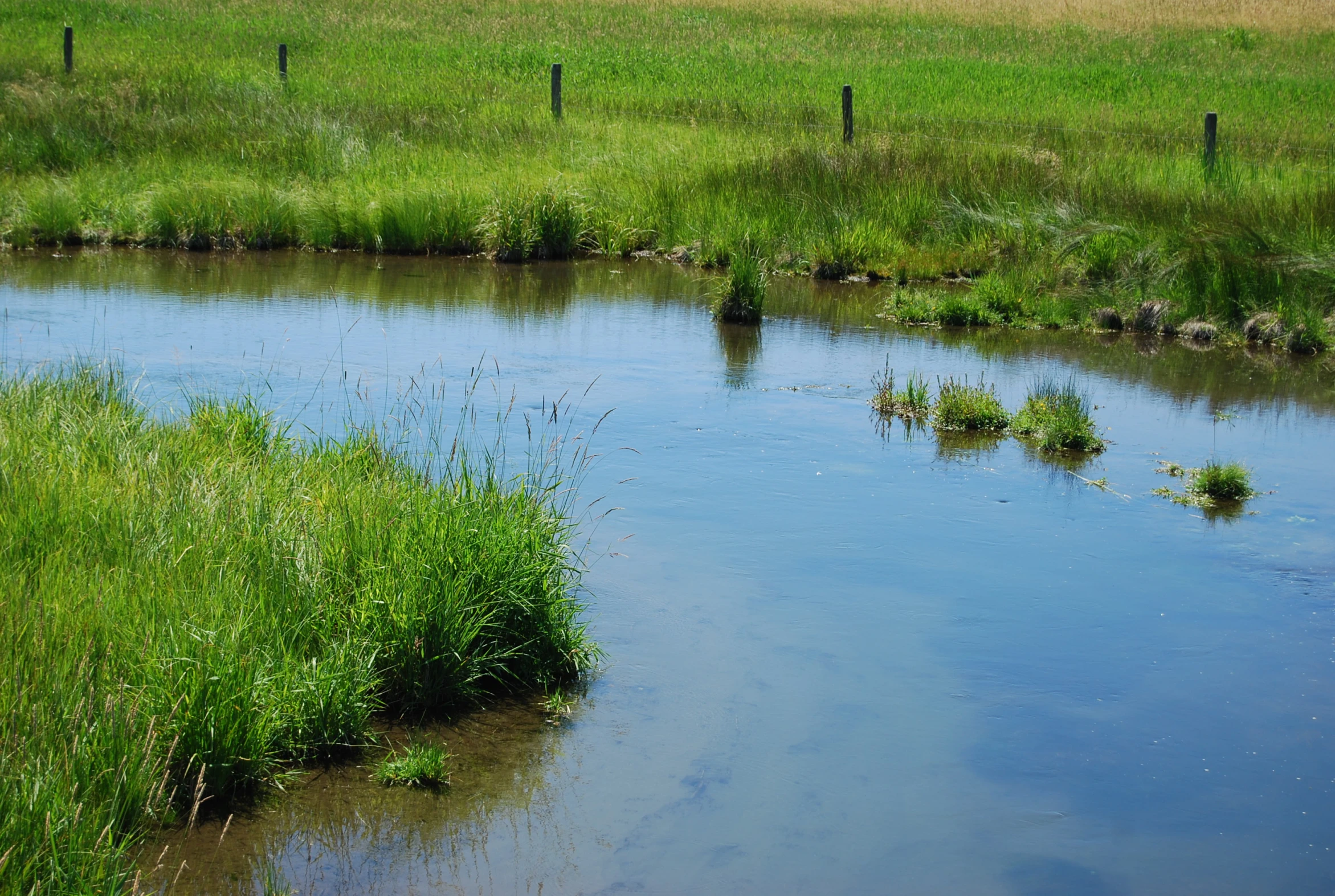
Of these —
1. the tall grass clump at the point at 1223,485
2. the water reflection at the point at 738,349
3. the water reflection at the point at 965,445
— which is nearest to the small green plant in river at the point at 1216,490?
the tall grass clump at the point at 1223,485

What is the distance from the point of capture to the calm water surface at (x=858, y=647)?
14.5 feet

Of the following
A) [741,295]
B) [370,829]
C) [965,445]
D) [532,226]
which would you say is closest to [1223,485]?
[965,445]

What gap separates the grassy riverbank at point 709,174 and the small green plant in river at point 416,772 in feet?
31.6

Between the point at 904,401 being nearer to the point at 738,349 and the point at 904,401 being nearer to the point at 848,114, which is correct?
the point at 738,349

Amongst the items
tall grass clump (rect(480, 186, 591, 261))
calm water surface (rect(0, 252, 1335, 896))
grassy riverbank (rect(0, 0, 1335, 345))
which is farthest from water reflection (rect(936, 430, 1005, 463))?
tall grass clump (rect(480, 186, 591, 261))

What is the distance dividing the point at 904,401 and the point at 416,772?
19.9 feet

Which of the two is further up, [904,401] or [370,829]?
[904,401]

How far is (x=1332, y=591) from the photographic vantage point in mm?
6750

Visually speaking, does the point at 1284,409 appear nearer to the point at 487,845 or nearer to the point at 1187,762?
the point at 1187,762

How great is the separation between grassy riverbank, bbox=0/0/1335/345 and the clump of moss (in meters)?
3.49

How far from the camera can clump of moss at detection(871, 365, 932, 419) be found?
32.0ft

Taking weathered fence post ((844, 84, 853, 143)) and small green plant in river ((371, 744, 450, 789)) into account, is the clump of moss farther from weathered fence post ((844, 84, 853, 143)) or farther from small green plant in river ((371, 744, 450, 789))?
weathered fence post ((844, 84, 853, 143))

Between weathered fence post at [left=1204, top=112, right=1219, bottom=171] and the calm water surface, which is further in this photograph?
weathered fence post at [left=1204, top=112, right=1219, bottom=171]

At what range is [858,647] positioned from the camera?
5965 millimetres
